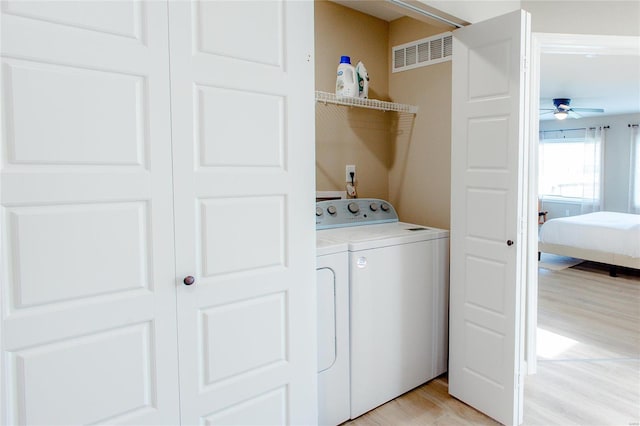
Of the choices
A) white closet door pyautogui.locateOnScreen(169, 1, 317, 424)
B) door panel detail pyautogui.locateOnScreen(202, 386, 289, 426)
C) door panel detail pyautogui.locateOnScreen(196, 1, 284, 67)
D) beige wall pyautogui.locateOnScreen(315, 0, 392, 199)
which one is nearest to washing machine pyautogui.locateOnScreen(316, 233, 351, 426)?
white closet door pyautogui.locateOnScreen(169, 1, 317, 424)

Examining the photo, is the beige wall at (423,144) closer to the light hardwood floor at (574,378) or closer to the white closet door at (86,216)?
the light hardwood floor at (574,378)

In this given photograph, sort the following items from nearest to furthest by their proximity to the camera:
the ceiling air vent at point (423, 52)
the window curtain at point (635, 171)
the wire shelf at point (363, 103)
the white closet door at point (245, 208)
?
the white closet door at point (245, 208) < the wire shelf at point (363, 103) < the ceiling air vent at point (423, 52) < the window curtain at point (635, 171)

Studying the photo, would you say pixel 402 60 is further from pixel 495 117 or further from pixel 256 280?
pixel 256 280

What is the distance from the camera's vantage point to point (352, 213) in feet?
8.69

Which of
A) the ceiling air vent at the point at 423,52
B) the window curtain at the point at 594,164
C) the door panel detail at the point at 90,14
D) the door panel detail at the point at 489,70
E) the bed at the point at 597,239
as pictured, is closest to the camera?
the door panel detail at the point at 90,14

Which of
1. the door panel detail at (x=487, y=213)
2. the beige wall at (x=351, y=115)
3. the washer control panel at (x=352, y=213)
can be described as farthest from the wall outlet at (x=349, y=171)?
the door panel detail at (x=487, y=213)

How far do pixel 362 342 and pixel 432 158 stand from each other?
1.33 m

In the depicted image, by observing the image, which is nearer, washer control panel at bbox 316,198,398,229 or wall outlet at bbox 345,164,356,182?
washer control panel at bbox 316,198,398,229

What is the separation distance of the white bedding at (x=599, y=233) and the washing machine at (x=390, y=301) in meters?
3.38

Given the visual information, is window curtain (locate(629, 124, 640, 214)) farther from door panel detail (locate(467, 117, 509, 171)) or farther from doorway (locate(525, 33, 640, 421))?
door panel detail (locate(467, 117, 509, 171))

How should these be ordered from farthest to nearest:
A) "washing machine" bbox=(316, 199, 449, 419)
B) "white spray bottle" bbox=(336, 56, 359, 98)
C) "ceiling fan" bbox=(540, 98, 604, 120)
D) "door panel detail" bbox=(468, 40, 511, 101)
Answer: "ceiling fan" bbox=(540, 98, 604, 120), "white spray bottle" bbox=(336, 56, 359, 98), "washing machine" bbox=(316, 199, 449, 419), "door panel detail" bbox=(468, 40, 511, 101)

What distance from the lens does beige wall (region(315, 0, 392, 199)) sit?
2.67 metres

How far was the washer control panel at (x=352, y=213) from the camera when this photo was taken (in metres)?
2.51

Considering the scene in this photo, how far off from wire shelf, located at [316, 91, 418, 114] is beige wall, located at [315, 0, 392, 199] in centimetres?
17
